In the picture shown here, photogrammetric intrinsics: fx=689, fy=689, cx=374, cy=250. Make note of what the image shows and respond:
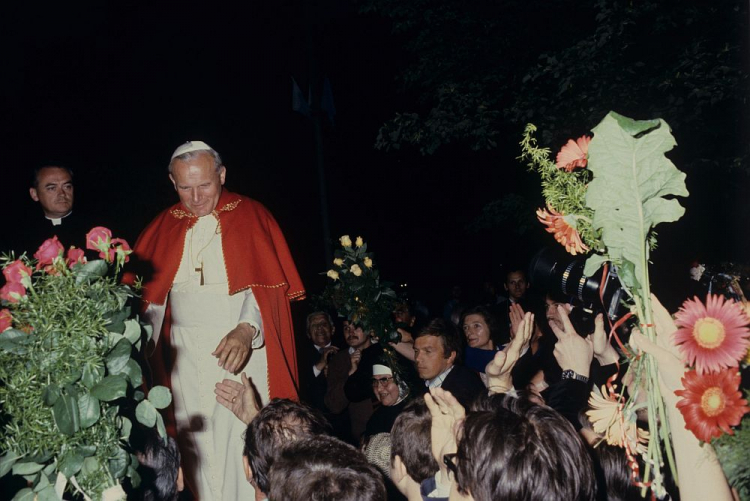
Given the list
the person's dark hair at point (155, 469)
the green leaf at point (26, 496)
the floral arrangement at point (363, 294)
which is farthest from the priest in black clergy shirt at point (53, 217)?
the green leaf at point (26, 496)

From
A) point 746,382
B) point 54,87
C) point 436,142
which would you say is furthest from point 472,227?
point 746,382

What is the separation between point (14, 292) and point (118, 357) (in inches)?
14.3

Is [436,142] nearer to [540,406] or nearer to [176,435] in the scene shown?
[176,435]

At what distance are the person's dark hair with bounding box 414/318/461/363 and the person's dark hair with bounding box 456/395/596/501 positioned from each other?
103 inches

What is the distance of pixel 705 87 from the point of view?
664cm

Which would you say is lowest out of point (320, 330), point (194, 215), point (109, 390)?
point (320, 330)

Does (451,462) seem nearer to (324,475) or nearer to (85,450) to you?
(324,475)

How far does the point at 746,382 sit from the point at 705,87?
5.11m

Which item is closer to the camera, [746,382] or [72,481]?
[72,481]

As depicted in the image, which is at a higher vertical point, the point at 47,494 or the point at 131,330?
the point at 131,330

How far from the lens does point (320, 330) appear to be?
7363 millimetres

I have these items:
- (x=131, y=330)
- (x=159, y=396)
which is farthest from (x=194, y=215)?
(x=159, y=396)

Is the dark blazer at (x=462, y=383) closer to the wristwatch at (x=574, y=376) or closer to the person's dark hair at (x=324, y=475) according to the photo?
the wristwatch at (x=574, y=376)

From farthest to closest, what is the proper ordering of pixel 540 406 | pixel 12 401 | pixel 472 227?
pixel 472 227 → pixel 540 406 → pixel 12 401
